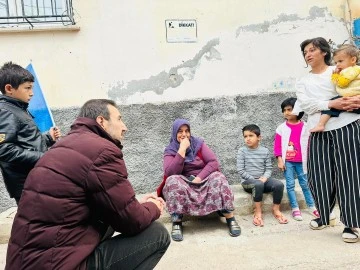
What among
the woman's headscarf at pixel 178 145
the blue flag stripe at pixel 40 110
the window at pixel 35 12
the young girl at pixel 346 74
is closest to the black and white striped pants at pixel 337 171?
the young girl at pixel 346 74

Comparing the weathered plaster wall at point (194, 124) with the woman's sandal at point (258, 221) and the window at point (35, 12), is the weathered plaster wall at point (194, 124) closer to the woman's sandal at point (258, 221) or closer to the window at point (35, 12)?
the woman's sandal at point (258, 221)

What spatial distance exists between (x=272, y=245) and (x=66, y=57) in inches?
120

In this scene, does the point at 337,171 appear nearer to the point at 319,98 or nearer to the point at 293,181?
the point at 319,98

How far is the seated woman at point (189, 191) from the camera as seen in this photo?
3.51 meters

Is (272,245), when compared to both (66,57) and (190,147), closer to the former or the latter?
(190,147)

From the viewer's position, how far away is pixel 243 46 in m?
4.60

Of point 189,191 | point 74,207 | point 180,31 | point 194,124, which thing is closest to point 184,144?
point 189,191

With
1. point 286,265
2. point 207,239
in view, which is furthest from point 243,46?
point 286,265

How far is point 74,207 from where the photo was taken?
172 centimetres

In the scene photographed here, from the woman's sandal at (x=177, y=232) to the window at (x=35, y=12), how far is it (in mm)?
2596

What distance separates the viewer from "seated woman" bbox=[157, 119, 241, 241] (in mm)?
3506

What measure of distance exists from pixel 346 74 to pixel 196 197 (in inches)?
67.8

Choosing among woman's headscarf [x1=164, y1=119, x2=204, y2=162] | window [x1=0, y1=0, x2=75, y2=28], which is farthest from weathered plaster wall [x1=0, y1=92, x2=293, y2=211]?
window [x1=0, y1=0, x2=75, y2=28]

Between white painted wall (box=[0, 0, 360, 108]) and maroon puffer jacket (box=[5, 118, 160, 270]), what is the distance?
2.67 meters
